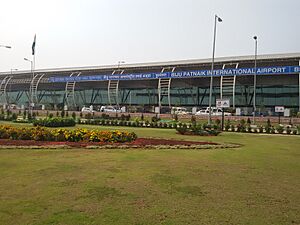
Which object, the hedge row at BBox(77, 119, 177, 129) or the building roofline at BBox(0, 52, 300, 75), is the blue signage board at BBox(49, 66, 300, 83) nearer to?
the building roofline at BBox(0, 52, 300, 75)

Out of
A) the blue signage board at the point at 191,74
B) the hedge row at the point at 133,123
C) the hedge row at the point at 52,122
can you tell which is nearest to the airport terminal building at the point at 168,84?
the blue signage board at the point at 191,74

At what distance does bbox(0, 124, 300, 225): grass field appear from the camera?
18.4 feet

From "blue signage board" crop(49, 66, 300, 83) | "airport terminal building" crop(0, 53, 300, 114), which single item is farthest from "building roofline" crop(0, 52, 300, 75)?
"blue signage board" crop(49, 66, 300, 83)

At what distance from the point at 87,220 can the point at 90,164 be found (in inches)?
195

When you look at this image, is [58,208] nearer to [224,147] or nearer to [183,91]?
[224,147]

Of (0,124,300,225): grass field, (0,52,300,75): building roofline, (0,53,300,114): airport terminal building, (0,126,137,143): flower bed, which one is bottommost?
(0,124,300,225): grass field

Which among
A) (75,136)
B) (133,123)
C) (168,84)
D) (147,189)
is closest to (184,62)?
(168,84)

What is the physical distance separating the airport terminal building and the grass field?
138 feet

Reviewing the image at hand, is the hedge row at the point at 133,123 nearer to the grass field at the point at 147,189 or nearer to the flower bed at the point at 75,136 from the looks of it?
the flower bed at the point at 75,136

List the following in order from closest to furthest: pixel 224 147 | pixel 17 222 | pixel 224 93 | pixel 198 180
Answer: pixel 17 222, pixel 198 180, pixel 224 147, pixel 224 93

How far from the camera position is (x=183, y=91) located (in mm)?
67812

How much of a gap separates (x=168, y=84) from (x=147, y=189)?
171ft

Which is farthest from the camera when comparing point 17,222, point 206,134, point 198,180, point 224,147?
point 206,134

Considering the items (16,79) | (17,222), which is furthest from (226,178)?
(16,79)
